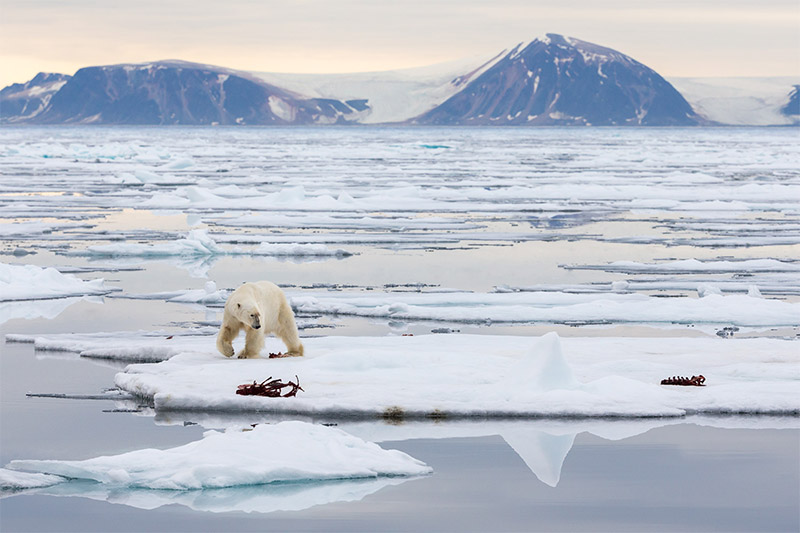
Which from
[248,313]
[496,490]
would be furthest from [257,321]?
[496,490]

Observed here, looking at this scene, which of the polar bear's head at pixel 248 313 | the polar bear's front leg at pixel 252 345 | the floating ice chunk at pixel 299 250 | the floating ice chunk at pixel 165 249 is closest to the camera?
the polar bear's head at pixel 248 313

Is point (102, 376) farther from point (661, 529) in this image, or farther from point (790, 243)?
point (790, 243)

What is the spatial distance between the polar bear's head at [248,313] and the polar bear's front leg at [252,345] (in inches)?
9.7

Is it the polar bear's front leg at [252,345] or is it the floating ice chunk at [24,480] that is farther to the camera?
the polar bear's front leg at [252,345]

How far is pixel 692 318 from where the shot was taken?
11.0 meters

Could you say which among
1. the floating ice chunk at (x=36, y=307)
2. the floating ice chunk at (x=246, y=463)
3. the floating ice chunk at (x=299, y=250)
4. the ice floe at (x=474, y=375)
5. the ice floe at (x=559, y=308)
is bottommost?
the floating ice chunk at (x=299, y=250)

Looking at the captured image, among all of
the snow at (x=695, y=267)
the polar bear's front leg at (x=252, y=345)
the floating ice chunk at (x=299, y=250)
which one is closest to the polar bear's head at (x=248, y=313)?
the polar bear's front leg at (x=252, y=345)

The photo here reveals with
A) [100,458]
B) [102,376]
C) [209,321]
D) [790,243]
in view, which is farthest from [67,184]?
[100,458]

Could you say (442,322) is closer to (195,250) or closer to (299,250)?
(299,250)

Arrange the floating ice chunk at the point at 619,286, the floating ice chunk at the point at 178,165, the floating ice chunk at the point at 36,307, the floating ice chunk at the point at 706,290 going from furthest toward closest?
1. the floating ice chunk at the point at 178,165
2. the floating ice chunk at the point at 619,286
3. the floating ice chunk at the point at 706,290
4. the floating ice chunk at the point at 36,307

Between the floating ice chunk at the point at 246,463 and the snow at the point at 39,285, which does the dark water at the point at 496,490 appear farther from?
the snow at the point at 39,285

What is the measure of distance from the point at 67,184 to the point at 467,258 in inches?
826

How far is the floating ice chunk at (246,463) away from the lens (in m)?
5.52

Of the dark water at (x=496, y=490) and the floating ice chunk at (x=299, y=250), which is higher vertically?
the dark water at (x=496, y=490)
